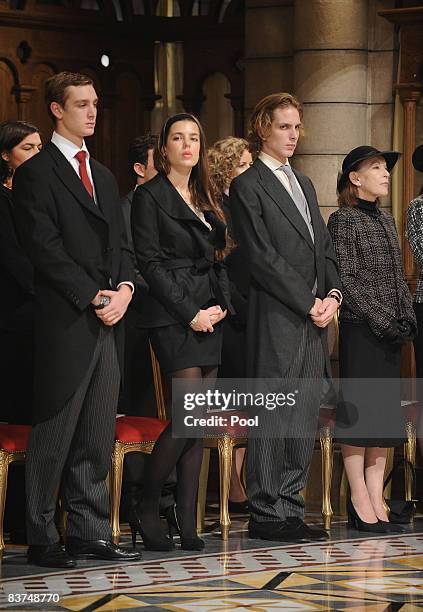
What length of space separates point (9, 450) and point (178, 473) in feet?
2.44

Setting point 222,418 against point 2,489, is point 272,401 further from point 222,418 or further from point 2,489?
point 2,489

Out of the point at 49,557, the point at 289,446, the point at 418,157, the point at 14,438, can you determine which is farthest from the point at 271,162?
the point at 49,557

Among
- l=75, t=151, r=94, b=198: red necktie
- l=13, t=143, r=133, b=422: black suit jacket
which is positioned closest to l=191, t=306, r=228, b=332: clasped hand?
l=13, t=143, r=133, b=422: black suit jacket

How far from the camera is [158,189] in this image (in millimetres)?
6426

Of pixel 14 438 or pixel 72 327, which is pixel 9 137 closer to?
pixel 72 327

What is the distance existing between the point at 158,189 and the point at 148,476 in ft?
4.05

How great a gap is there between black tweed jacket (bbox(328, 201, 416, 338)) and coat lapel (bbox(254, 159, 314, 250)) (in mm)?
341

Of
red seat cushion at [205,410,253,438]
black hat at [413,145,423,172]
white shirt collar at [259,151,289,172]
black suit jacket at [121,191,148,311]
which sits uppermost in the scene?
black hat at [413,145,423,172]

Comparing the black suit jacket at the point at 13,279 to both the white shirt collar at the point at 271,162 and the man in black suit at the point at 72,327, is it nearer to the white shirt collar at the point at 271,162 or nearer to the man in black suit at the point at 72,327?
the man in black suit at the point at 72,327

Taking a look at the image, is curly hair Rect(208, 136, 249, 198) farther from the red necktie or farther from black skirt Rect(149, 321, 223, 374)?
the red necktie

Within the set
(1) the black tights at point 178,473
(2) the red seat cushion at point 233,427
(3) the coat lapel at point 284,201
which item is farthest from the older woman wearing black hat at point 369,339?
(1) the black tights at point 178,473

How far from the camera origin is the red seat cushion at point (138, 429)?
21.2 feet

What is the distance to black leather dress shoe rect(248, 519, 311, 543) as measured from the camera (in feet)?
21.3

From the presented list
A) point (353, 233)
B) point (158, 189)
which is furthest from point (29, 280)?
point (353, 233)
